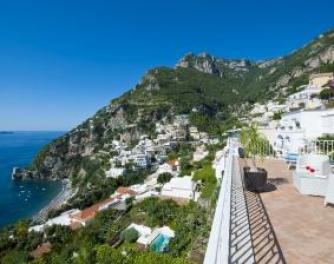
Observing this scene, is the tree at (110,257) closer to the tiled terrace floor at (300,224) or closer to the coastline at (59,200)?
the tiled terrace floor at (300,224)

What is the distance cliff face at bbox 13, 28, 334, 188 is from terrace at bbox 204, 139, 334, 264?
226ft

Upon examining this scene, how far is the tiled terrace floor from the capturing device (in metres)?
3.51

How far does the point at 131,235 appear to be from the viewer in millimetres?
23172

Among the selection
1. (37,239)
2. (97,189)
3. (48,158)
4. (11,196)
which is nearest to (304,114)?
(37,239)

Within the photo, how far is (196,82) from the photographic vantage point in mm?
142500

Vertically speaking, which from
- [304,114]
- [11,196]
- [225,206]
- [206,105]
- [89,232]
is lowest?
[11,196]

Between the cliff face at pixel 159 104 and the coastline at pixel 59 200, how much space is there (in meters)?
3.16

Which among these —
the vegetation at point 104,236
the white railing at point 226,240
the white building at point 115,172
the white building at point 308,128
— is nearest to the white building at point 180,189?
the vegetation at point 104,236

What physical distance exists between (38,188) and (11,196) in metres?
8.85

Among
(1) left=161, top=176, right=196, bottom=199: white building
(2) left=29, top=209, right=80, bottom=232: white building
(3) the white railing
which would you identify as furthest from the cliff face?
(3) the white railing

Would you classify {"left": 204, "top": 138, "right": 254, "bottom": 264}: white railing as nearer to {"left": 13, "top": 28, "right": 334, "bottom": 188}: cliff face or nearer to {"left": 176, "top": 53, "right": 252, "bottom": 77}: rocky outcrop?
{"left": 13, "top": 28, "right": 334, "bottom": 188}: cliff face

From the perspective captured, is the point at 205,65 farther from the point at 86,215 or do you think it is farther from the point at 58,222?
the point at 58,222

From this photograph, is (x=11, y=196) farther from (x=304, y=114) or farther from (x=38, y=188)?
(x=304, y=114)

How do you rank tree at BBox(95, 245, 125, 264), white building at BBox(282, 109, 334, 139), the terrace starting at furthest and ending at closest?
white building at BBox(282, 109, 334, 139)
tree at BBox(95, 245, 125, 264)
the terrace
